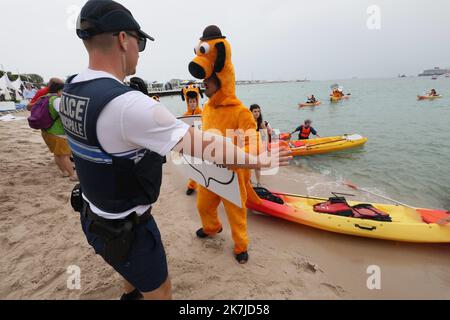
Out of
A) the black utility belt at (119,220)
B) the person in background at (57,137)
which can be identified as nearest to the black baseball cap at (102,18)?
the black utility belt at (119,220)

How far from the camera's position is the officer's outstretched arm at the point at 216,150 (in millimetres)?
1045

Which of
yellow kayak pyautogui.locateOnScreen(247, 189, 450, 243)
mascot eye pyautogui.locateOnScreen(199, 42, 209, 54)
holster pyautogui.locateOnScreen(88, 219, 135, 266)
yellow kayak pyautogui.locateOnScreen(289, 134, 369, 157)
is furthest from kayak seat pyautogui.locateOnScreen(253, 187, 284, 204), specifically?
yellow kayak pyautogui.locateOnScreen(289, 134, 369, 157)

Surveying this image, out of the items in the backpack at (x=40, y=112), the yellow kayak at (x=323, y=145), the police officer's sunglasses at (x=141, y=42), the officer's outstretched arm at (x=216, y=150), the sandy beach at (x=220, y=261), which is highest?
the police officer's sunglasses at (x=141, y=42)

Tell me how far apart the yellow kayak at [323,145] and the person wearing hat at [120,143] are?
26.3ft

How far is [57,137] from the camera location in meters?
4.75

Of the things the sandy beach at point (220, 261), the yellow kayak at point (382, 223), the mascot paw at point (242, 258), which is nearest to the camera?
the sandy beach at point (220, 261)

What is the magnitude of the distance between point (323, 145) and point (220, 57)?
792 cm

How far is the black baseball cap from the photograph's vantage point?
1036 millimetres

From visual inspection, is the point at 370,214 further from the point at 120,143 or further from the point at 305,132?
the point at 305,132

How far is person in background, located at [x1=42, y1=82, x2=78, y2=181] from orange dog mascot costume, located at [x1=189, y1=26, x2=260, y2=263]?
10.0 ft

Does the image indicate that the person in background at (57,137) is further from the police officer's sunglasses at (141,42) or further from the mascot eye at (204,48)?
the police officer's sunglasses at (141,42)

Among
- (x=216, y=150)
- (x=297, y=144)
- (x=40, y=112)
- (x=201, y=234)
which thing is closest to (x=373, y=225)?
(x=201, y=234)

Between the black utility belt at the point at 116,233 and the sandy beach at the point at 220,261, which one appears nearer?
the black utility belt at the point at 116,233

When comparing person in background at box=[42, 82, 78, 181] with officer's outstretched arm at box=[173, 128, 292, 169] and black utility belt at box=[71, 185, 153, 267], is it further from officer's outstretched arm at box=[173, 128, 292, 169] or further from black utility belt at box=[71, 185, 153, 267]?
officer's outstretched arm at box=[173, 128, 292, 169]
